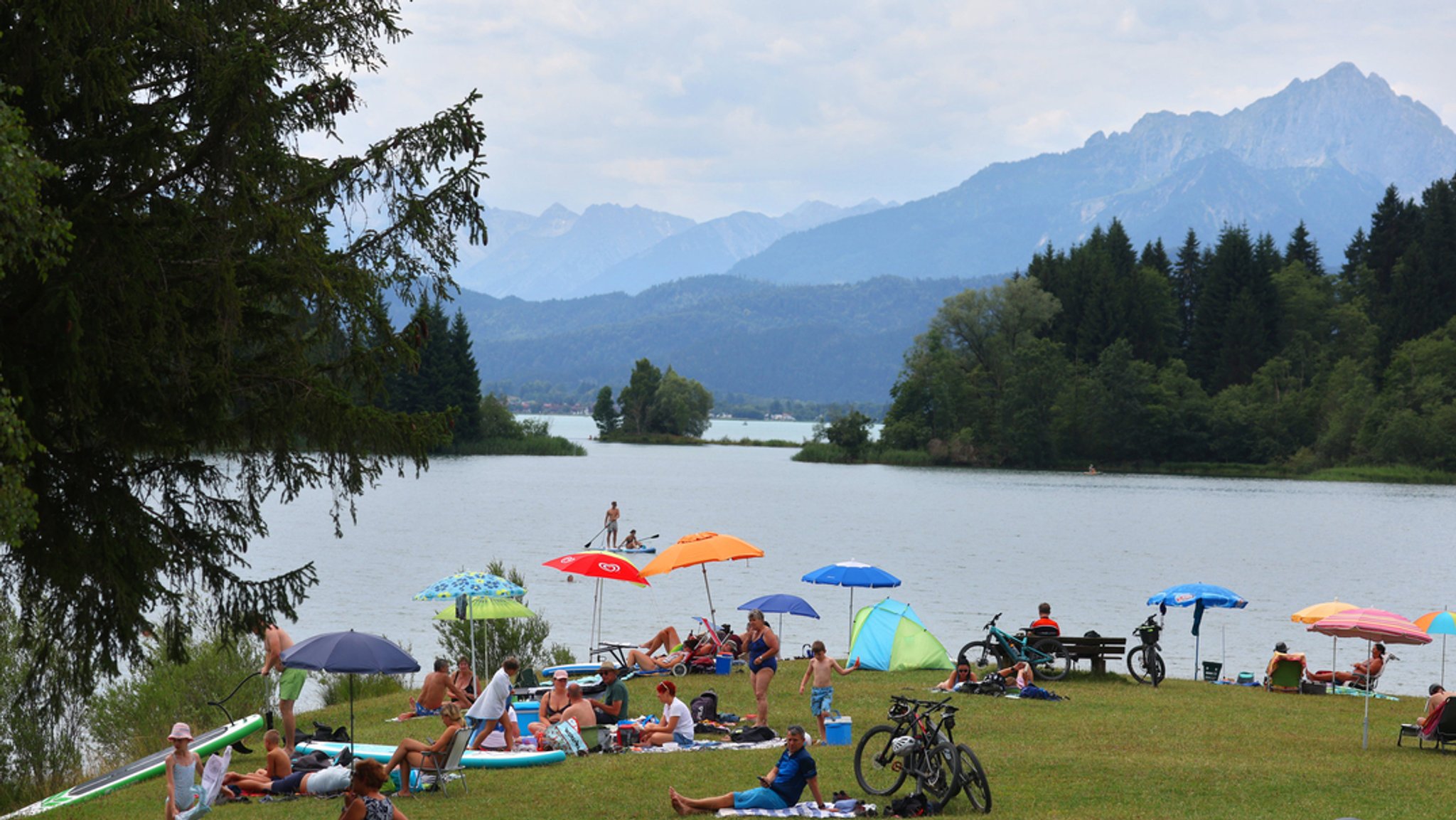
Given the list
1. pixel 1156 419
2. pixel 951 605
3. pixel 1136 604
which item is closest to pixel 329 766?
pixel 951 605

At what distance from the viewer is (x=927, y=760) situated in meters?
11.9

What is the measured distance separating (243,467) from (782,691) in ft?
31.5

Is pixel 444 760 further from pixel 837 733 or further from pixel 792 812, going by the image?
pixel 837 733

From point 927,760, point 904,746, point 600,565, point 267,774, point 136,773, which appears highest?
point 600,565

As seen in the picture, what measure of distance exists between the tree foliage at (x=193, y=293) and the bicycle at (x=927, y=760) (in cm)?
539

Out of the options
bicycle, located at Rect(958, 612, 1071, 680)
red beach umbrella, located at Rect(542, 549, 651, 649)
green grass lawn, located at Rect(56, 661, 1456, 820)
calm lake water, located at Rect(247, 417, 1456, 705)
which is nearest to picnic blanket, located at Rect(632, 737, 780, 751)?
green grass lawn, located at Rect(56, 661, 1456, 820)

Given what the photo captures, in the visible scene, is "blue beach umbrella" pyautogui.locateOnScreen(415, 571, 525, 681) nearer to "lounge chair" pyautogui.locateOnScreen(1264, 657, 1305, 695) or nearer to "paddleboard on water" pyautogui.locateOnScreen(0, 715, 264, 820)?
"paddleboard on water" pyautogui.locateOnScreen(0, 715, 264, 820)

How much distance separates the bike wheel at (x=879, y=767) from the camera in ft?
40.4

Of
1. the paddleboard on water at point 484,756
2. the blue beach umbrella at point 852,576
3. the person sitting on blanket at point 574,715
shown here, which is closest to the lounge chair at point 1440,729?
the blue beach umbrella at point 852,576

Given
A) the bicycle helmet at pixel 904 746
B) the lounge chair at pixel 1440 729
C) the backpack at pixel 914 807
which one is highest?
the bicycle helmet at pixel 904 746

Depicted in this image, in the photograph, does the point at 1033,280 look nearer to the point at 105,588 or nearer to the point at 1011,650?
the point at 1011,650

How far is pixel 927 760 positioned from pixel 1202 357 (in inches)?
4081

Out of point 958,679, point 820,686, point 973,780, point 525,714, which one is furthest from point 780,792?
point 958,679

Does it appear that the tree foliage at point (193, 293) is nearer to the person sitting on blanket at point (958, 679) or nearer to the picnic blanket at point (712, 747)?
the picnic blanket at point (712, 747)
